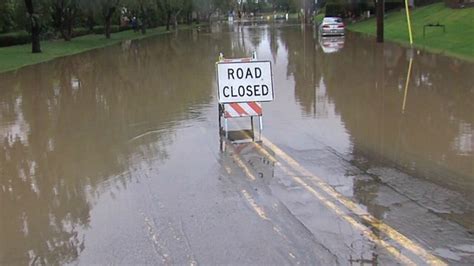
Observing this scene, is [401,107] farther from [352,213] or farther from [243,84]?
[352,213]

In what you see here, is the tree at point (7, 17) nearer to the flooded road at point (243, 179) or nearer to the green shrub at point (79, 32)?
the green shrub at point (79, 32)

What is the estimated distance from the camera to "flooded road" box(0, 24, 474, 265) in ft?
20.1

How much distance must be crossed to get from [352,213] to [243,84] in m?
5.16

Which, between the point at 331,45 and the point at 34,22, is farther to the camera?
the point at 331,45

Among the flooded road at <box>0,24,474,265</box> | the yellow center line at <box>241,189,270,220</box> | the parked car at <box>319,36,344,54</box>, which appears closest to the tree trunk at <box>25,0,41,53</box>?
the parked car at <box>319,36,344,54</box>

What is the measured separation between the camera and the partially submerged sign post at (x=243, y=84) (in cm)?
1158

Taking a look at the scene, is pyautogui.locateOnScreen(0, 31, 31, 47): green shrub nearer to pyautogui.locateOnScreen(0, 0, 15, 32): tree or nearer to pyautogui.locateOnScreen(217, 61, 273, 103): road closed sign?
pyautogui.locateOnScreen(0, 0, 15, 32): tree

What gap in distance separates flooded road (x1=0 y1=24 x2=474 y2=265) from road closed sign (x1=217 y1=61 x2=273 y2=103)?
791 mm

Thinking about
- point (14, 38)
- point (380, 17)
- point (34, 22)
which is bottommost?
point (14, 38)

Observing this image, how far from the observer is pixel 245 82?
11.6 meters

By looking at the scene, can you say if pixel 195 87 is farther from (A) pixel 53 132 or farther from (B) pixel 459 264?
(B) pixel 459 264

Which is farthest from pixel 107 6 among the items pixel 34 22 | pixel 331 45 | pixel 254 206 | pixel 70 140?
pixel 254 206

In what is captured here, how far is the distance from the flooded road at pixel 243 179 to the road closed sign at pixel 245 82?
791mm

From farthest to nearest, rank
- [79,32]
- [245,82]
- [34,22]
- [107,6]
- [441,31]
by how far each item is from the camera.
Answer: [79,32], [107,6], [34,22], [441,31], [245,82]
